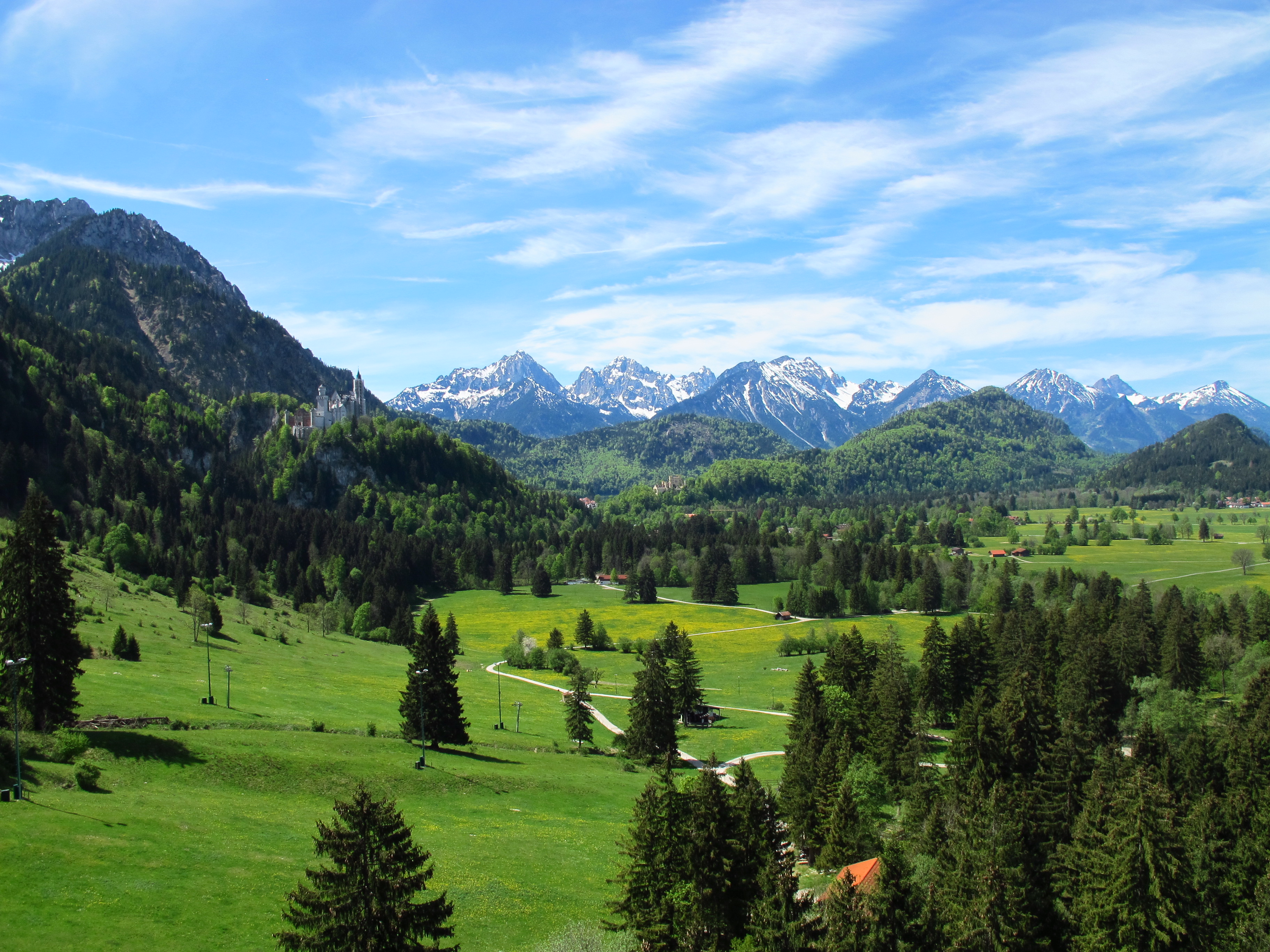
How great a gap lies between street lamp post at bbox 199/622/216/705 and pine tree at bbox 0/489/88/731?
48.5ft

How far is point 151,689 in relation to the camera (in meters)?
61.6

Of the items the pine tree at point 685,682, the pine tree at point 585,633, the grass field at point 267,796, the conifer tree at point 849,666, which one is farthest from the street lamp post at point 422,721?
the pine tree at point 585,633

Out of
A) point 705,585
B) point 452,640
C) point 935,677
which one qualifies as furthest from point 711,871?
point 705,585

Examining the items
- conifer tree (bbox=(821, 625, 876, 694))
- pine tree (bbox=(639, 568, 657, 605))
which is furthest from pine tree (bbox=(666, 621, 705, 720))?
pine tree (bbox=(639, 568, 657, 605))

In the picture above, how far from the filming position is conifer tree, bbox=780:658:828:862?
173ft

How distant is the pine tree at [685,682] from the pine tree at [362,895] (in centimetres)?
5443

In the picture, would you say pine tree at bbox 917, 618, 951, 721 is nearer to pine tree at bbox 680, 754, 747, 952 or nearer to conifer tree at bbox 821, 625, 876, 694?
conifer tree at bbox 821, 625, 876, 694

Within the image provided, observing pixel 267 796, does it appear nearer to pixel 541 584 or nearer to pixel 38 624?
pixel 38 624

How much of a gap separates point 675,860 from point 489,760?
104 ft

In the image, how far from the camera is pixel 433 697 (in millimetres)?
63000

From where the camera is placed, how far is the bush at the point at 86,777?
40156mm

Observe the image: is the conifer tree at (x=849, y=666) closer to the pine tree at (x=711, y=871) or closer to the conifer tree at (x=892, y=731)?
the conifer tree at (x=892, y=731)

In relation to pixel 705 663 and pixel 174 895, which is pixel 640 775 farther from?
pixel 705 663

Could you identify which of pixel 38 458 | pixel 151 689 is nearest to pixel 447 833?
pixel 151 689
